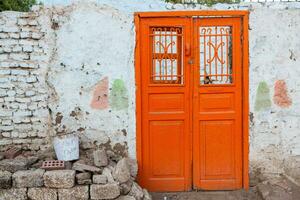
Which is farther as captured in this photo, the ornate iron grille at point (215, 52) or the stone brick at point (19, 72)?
the ornate iron grille at point (215, 52)

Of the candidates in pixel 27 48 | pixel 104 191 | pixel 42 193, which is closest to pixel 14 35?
pixel 27 48

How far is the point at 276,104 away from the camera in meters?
5.77

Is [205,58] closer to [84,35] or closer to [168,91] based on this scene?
[168,91]

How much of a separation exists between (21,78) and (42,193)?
1.47 metres

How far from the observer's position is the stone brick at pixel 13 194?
4.99m

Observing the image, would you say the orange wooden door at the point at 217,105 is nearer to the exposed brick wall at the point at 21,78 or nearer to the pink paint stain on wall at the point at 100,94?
the pink paint stain on wall at the point at 100,94

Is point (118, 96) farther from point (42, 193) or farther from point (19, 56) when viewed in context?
point (42, 193)

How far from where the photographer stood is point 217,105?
5.74 meters

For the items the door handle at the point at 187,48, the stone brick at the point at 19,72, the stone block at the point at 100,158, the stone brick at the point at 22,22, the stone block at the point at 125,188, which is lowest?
the stone block at the point at 125,188

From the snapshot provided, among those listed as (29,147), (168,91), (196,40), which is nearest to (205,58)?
(196,40)

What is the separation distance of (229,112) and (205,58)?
0.77 m

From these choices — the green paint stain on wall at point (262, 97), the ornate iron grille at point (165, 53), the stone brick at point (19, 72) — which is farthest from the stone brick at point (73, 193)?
the green paint stain on wall at point (262, 97)

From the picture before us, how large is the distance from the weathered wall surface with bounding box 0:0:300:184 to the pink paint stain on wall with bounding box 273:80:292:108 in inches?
0.5

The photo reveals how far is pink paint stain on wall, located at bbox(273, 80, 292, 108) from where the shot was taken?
5758 mm
